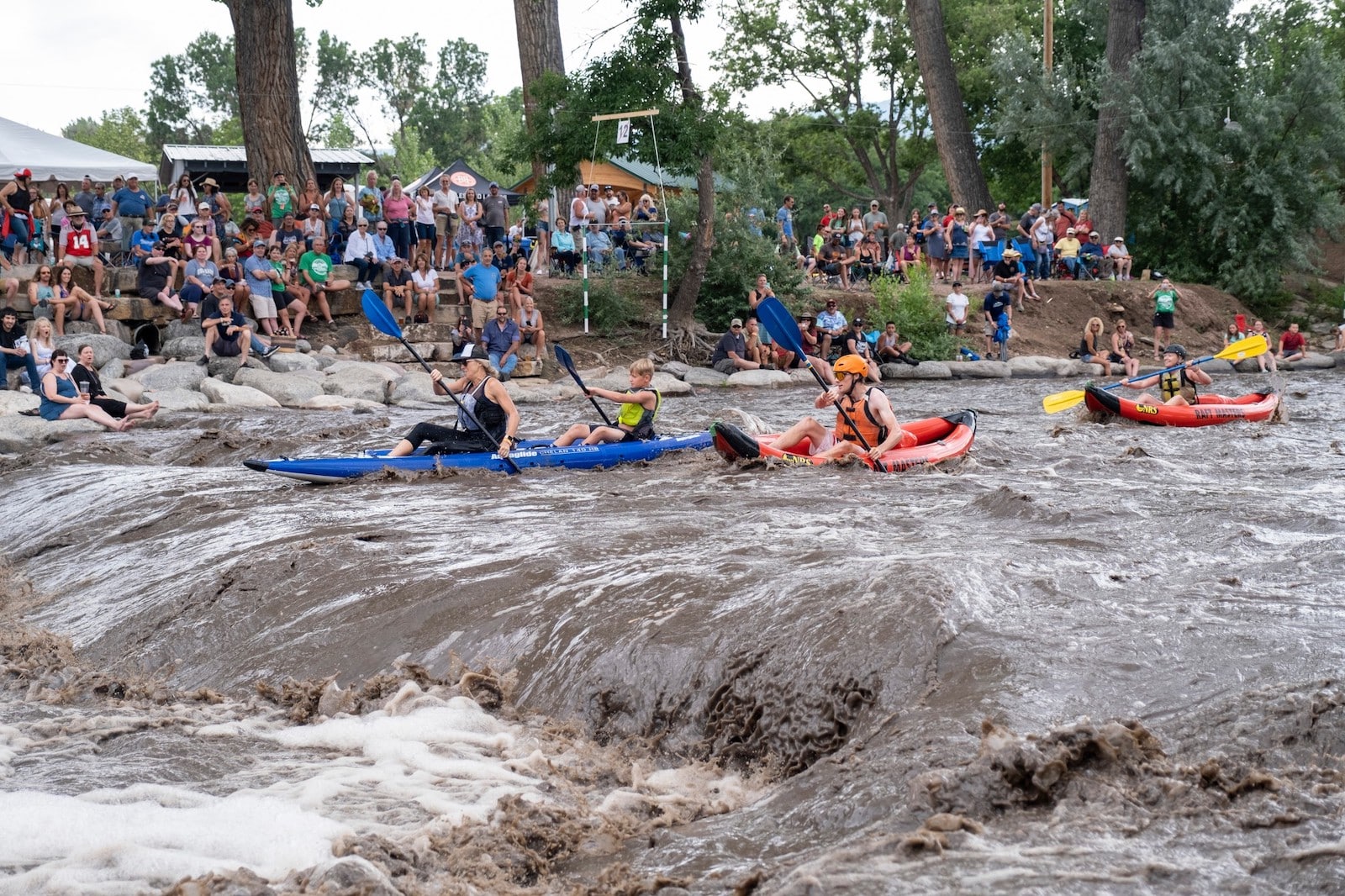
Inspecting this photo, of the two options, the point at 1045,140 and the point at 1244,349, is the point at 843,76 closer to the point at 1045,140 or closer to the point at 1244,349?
the point at 1045,140

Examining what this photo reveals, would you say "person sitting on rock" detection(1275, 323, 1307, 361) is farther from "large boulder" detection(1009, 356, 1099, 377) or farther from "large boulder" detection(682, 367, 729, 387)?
"large boulder" detection(682, 367, 729, 387)

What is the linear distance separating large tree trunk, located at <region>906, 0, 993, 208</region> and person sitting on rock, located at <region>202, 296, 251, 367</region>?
49.2 ft

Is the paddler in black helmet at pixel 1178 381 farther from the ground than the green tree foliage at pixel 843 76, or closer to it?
closer to it

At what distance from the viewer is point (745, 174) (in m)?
20.8

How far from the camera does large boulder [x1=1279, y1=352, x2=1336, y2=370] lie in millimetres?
21000

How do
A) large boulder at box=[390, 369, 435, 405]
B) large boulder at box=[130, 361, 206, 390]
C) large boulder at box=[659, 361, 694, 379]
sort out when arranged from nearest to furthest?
large boulder at box=[130, 361, 206, 390], large boulder at box=[390, 369, 435, 405], large boulder at box=[659, 361, 694, 379]

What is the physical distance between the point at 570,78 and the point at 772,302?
832cm

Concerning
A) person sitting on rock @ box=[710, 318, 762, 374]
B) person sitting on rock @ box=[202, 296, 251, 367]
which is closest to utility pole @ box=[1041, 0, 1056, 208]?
person sitting on rock @ box=[710, 318, 762, 374]

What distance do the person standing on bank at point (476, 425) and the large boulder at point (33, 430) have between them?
3942 mm

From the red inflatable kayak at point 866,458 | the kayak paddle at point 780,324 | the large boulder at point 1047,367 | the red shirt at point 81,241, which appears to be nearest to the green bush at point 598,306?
the large boulder at point 1047,367

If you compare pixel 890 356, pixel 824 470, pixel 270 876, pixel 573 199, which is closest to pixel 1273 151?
pixel 890 356

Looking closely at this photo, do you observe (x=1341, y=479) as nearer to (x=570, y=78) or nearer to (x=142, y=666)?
(x=142, y=666)

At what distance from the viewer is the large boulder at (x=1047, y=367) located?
Result: 19.5m

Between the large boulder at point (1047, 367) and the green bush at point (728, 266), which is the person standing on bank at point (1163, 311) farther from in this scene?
the green bush at point (728, 266)
